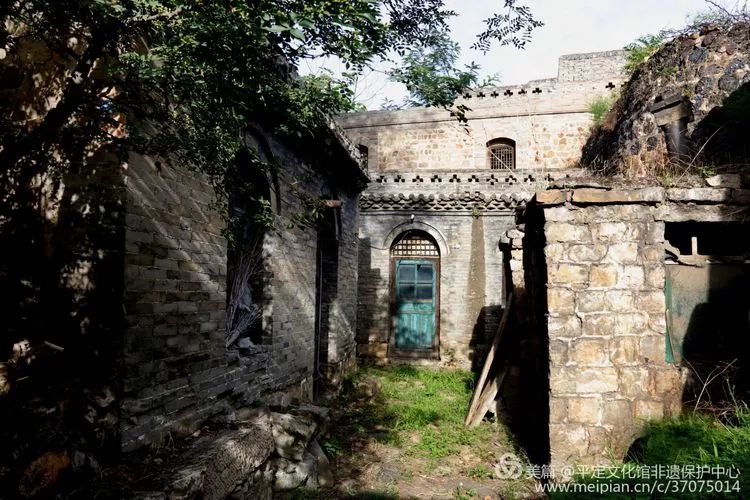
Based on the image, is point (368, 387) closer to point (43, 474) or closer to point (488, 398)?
point (488, 398)

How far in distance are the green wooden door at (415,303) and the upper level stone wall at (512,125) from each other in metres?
3.47

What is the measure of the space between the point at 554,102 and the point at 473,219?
236 inches

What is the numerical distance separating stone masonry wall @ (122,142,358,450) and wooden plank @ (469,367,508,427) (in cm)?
274

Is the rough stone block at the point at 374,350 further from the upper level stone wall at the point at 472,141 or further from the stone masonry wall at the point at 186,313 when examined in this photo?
the upper level stone wall at the point at 472,141

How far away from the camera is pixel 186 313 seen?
4.07 meters

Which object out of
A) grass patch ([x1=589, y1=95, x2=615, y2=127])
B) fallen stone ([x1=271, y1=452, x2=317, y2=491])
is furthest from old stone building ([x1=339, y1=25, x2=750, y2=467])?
fallen stone ([x1=271, y1=452, x2=317, y2=491])

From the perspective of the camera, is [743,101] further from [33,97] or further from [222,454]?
[33,97]

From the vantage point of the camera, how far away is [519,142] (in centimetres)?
1444

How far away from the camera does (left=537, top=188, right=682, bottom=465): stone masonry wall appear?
3973 millimetres

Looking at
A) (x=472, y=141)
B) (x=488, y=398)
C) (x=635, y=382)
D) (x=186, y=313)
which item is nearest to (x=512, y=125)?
(x=472, y=141)

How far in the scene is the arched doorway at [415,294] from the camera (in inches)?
452

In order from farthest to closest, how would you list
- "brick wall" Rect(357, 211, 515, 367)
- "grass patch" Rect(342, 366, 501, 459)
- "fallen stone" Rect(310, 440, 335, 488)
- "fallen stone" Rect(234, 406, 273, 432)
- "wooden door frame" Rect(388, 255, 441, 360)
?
"wooden door frame" Rect(388, 255, 441, 360) → "brick wall" Rect(357, 211, 515, 367) → "grass patch" Rect(342, 366, 501, 459) → "fallen stone" Rect(310, 440, 335, 488) → "fallen stone" Rect(234, 406, 273, 432)

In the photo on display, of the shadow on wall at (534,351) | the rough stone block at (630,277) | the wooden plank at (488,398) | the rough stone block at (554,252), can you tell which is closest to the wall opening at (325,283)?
the wooden plank at (488,398)

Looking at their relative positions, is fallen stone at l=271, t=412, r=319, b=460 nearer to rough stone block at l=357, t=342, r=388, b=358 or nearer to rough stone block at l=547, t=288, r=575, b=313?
rough stone block at l=547, t=288, r=575, b=313
